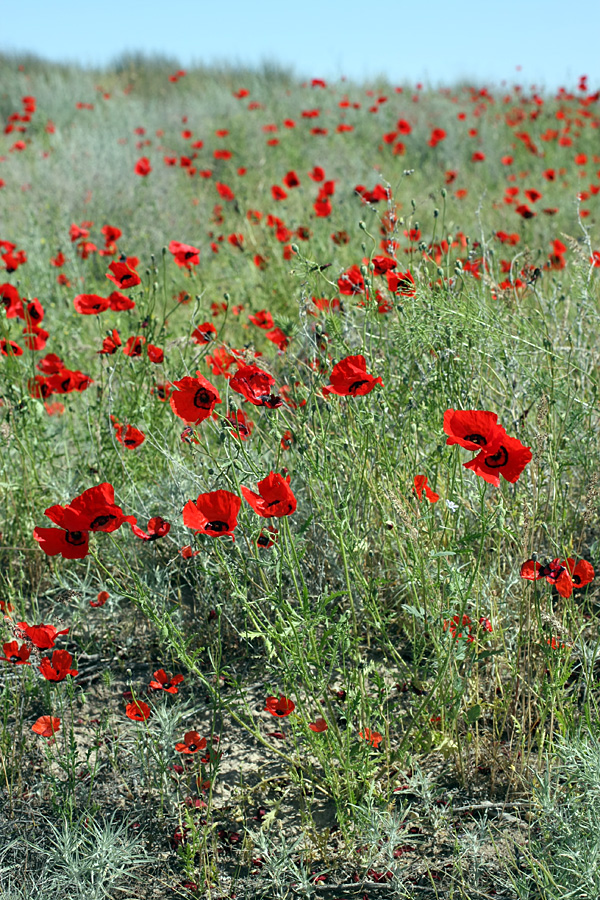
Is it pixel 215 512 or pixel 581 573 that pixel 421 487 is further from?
pixel 215 512

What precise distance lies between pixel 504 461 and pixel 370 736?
0.80 m

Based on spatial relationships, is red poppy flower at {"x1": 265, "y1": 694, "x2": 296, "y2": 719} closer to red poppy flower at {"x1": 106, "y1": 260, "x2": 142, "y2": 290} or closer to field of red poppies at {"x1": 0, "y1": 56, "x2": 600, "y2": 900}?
field of red poppies at {"x1": 0, "y1": 56, "x2": 600, "y2": 900}

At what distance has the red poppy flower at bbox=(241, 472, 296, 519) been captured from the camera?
1.38 meters

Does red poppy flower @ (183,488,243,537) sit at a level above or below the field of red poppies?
above

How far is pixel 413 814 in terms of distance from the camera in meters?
1.77

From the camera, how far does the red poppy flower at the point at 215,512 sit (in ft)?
4.75

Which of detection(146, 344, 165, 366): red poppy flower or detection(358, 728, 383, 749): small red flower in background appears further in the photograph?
detection(146, 344, 165, 366): red poppy flower

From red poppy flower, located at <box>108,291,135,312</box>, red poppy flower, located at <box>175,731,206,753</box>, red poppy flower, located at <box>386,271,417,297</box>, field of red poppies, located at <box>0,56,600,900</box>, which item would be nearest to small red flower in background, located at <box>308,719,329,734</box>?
field of red poppies, located at <box>0,56,600,900</box>

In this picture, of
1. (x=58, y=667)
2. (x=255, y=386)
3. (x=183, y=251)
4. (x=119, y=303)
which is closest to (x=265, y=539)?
(x=255, y=386)

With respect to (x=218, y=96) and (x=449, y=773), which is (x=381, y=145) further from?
(x=449, y=773)

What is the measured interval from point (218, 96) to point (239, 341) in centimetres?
842

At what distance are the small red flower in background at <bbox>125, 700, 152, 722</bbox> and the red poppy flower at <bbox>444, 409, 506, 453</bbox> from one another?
3.46 feet

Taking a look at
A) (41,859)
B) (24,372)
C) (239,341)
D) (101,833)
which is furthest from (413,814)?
(239,341)

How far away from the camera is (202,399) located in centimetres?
154
